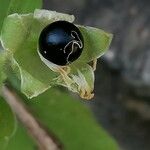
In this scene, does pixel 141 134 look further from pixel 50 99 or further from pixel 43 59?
pixel 43 59

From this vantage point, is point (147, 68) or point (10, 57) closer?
point (10, 57)

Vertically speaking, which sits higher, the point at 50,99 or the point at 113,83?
the point at 50,99

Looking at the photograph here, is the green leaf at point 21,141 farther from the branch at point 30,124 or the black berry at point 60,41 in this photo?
the black berry at point 60,41

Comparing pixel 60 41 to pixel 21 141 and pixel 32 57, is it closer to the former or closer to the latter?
pixel 32 57

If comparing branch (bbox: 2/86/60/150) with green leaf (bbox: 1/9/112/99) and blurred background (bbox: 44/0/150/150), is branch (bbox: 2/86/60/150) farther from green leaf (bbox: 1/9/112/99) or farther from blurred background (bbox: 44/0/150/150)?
blurred background (bbox: 44/0/150/150)

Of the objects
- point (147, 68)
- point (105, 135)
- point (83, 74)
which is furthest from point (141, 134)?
point (83, 74)

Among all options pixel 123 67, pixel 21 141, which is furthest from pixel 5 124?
pixel 123 67
